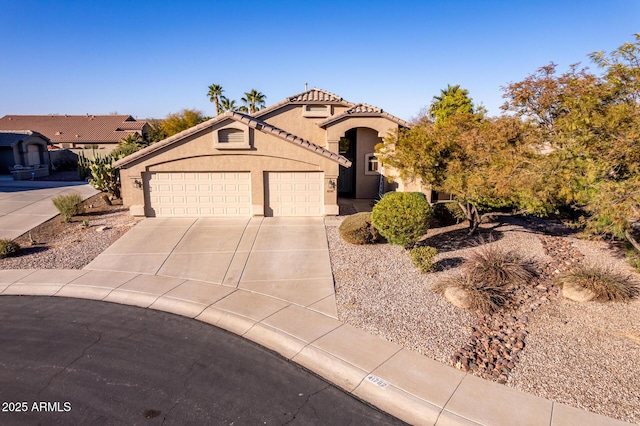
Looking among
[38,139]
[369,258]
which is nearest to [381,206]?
[369,258]

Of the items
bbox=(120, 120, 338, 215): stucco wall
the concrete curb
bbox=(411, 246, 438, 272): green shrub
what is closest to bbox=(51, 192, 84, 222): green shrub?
bbox=(120, 120, 338, 215): stucco wall

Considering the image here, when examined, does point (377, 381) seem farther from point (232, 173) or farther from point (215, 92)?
point (215, 92)

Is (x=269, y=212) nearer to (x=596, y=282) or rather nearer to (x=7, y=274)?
(x=7, y=274)

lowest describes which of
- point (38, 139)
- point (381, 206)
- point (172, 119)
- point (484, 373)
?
point (484, 373)

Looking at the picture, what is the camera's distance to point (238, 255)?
13609 mm

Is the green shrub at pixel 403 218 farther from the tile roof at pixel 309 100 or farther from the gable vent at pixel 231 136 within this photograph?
the tile roof at pixel 309 100

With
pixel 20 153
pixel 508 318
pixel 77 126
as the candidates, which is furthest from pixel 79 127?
pixel 508 318

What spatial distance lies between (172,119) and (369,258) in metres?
42.2

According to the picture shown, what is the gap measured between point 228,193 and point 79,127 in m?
Answer: 43.9

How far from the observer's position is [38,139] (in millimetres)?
35062

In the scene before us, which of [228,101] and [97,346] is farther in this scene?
[228,101]

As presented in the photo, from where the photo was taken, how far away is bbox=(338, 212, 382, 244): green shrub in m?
14.1

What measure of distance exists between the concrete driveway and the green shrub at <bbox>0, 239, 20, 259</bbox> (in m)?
2.92

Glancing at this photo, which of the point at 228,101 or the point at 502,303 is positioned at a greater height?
the point at 228,101
